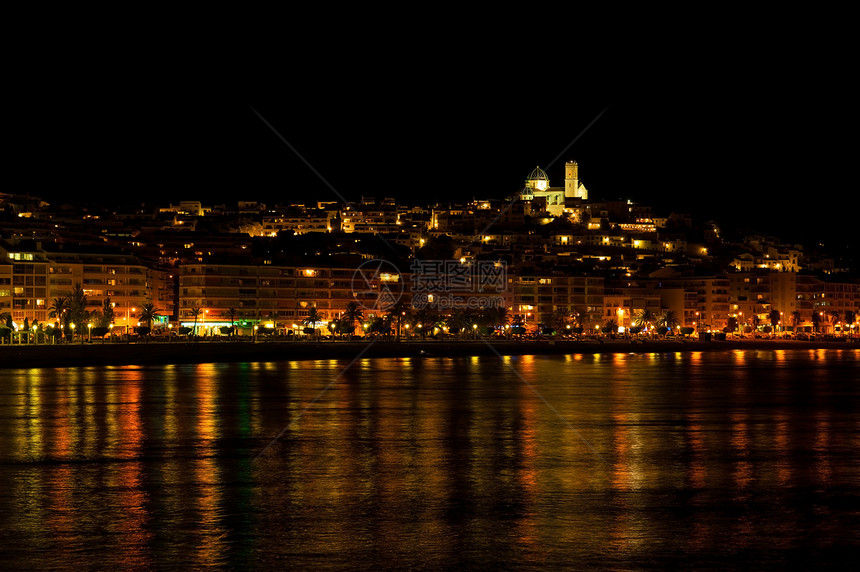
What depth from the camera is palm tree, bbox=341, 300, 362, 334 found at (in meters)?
96.4

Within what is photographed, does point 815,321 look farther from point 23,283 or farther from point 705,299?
point 23,283

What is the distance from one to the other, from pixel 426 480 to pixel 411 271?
314 feet

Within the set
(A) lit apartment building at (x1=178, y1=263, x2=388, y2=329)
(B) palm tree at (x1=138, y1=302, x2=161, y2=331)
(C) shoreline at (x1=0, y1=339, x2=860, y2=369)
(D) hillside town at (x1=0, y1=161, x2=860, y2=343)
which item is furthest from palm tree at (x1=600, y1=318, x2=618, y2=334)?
(B) palm tree at (x1=138, y1=302, x2=161, y2=331)

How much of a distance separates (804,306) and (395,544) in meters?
127

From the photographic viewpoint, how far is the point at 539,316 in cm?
11412

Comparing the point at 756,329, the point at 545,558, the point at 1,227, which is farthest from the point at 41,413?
the point at 756,329

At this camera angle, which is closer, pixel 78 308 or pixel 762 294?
pixel 78 308

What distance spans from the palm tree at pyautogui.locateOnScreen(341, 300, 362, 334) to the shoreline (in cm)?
1190

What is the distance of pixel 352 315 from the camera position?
98.7 meters

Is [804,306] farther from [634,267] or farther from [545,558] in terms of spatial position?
[545,558]

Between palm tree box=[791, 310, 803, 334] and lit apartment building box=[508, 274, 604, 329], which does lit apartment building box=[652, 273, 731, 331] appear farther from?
lit apartment building box=[508, 274, 604, 329]

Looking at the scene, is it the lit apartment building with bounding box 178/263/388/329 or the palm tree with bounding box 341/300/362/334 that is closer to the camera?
the palm tree with bounding box 341/300/362/334

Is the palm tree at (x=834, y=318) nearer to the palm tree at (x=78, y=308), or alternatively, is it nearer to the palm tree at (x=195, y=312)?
the palm tree at (x=195, y=312)

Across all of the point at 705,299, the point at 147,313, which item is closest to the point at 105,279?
the point at 147,313
